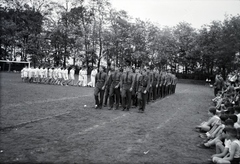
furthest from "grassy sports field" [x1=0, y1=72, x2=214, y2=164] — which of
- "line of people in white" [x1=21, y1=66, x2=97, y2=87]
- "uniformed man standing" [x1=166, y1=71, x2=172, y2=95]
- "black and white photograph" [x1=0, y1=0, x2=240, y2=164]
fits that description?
"line of people in white" [x1=21, y1=66, x2=97, y2=87]

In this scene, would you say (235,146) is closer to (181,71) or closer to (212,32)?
(212,32)

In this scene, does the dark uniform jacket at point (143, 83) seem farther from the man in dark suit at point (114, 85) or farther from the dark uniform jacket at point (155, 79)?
the dark uniform jacket at point (155, 79)

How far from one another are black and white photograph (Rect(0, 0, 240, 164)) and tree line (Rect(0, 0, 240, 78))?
206 mm

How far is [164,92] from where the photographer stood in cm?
1944

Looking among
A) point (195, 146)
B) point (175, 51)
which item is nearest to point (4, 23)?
point (175, 51)

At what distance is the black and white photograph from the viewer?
224 inches

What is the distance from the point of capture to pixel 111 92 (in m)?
11.9

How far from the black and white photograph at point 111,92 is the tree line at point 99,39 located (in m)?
0.21

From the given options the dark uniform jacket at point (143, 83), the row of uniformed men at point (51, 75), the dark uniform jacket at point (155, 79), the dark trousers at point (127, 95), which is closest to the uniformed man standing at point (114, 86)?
the dark trousers at point (127, 95)

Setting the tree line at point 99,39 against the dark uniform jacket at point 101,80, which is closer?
the dark uniform jacket at point 101,80

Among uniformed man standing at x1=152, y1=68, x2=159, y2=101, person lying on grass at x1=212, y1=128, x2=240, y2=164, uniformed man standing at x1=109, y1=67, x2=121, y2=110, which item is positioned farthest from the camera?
uniformed man standing at x1=152, y1=68, x2=159, y2=101

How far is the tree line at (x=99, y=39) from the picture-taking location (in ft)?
147

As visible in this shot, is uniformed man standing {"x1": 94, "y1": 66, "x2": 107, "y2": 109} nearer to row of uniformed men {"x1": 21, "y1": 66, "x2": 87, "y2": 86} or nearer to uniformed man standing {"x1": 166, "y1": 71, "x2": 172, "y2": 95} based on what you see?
uniformed man standing {"x1": 166, "y1": 71, "x2": 172, "y2": 95}

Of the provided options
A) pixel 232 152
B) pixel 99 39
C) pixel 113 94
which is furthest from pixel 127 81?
pixel 99 39
